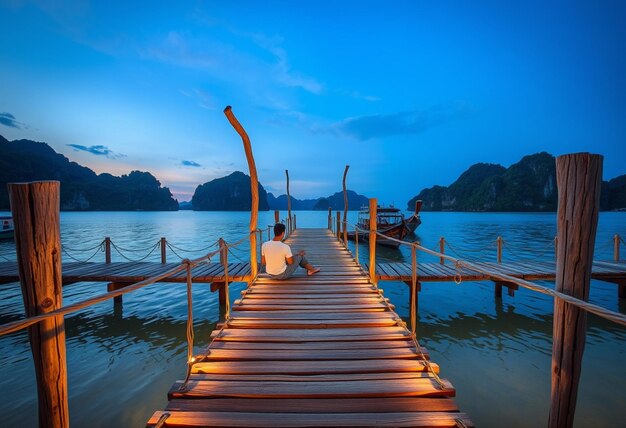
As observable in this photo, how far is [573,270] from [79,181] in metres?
178

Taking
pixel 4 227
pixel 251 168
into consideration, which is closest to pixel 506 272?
pixel 251 168

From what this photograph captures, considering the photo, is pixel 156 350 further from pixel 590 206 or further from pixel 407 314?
pixel 590 206

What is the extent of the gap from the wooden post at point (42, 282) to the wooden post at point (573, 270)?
3571mm

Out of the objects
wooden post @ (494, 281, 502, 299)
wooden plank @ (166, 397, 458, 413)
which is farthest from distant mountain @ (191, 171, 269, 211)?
wooden plank @ (166, 397, 458, 413)

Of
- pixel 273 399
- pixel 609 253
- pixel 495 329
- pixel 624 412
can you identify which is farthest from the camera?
pixel 609 253

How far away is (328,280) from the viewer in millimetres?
6738

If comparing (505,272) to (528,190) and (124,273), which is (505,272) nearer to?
(124,273)

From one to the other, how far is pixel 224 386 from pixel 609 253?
29.8 meters

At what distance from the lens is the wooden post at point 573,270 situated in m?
2.01

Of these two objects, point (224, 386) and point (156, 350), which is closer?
point (224, 386)

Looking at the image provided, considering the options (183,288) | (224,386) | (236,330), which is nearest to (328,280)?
(236,330)

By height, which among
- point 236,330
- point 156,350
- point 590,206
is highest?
point 590,206

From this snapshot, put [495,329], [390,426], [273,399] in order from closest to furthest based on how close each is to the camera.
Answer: [390,426]
[273,399]
[495,329]

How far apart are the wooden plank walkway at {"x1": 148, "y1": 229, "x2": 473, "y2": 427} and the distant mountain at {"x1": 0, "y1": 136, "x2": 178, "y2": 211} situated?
4076 inches
